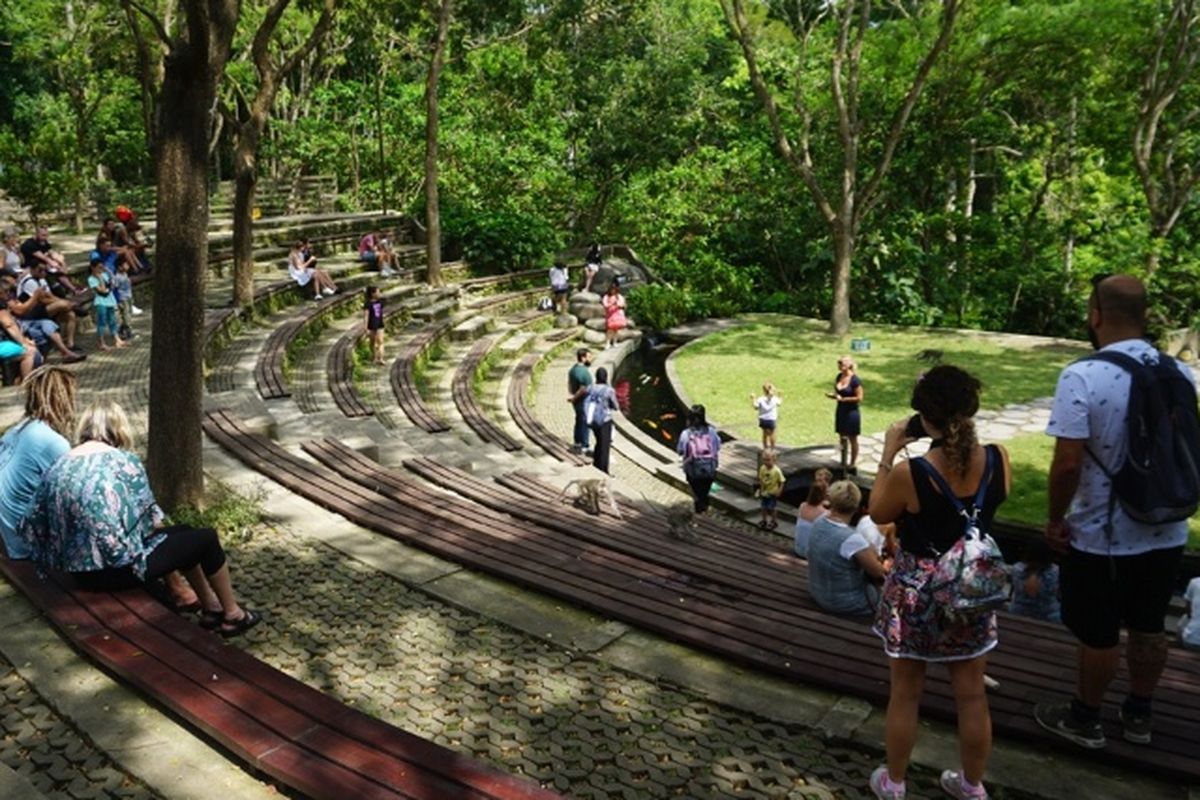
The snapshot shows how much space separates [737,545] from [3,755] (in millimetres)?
6227

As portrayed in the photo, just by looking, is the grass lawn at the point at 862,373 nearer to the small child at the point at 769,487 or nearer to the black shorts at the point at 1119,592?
the small child at the point at 769,487

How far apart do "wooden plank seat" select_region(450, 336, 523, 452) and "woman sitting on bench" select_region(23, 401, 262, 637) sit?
26.0 ft

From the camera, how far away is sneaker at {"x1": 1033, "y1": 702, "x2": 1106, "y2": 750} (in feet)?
13.7

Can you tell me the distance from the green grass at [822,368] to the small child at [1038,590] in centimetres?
721

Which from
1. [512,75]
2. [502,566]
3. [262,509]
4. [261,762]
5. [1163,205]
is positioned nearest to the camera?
[261,762]

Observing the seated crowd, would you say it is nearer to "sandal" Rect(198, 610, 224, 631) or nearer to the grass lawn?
"sandal" Rect(198, 610, 224, 631)

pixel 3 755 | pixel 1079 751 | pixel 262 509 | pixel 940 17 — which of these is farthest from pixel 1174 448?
pixel 940 17

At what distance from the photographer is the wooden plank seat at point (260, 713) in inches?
143

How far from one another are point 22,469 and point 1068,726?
17.7 ft

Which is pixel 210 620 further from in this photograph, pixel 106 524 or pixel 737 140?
pixel 737 140

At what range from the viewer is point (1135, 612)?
13.5 feet

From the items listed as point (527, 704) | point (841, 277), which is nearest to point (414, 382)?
point (841, 277)

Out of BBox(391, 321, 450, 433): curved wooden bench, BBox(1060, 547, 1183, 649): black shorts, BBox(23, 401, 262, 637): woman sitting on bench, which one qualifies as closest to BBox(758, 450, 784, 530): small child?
BBox(391, 321, 450, 433): curved wooden bench

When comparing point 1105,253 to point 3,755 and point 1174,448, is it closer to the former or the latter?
point 1174,448
